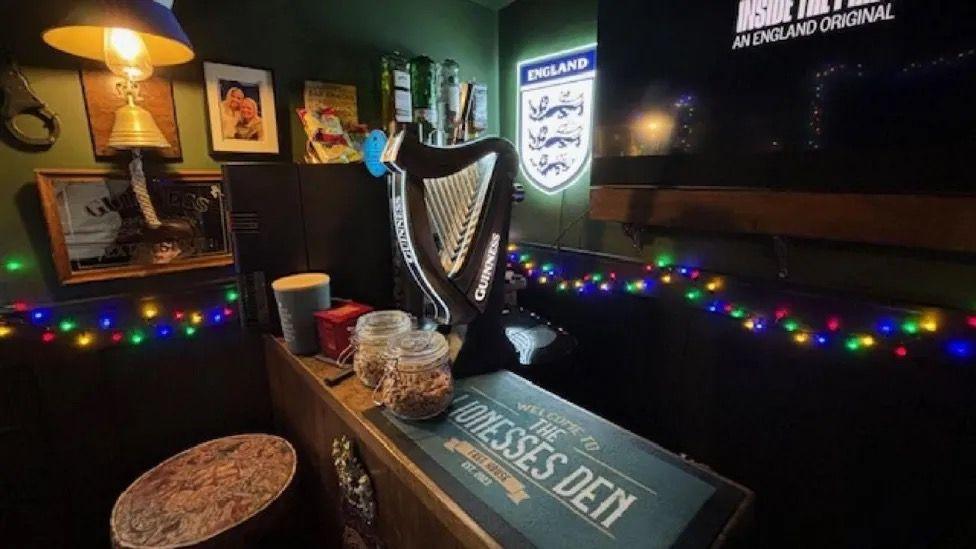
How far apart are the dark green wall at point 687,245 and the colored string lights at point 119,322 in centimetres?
163

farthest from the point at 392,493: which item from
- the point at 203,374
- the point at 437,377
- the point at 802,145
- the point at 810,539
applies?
the point at 810,539

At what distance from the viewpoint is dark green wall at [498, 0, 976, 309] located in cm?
131

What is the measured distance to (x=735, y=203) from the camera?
1502mm

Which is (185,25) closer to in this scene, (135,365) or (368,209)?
(368,209)

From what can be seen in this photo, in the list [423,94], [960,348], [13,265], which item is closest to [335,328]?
[13,265]

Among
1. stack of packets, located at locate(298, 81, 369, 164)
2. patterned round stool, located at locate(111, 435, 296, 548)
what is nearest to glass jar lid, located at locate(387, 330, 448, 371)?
patterned round stool, located at locate(111, 435, 296, 548)

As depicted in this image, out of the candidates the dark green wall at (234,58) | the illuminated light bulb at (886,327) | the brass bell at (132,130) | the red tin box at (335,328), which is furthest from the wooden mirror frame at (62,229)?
the illuminated light bulb at (886,327)

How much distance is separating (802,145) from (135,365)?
251 cm

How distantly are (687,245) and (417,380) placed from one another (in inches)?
55.5

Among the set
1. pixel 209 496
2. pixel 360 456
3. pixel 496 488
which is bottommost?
pixel 209 496

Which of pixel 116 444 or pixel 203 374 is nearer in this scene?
pixel 116 444

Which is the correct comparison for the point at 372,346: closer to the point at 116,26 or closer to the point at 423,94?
the point at 116,26

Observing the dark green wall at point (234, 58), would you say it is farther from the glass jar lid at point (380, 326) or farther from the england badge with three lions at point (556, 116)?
the glass jar lid at point (380, 326)

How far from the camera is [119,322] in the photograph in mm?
1646
